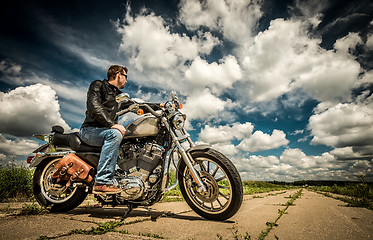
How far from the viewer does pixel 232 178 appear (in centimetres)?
237

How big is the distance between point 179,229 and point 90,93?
231 centimetres

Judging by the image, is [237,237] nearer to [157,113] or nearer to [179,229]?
[179,229]

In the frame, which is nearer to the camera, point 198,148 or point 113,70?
point 198,148

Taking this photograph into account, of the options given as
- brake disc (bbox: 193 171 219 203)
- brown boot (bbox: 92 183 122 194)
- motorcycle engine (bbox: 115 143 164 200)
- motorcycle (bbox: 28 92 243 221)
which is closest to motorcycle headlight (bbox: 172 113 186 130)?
motorcycle (bbox: 28 92 243 221)

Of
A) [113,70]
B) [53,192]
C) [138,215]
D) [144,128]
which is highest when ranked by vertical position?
[113,70]

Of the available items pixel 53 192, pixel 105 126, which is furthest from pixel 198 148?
pixel 53 192

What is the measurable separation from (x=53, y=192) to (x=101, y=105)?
1703mm

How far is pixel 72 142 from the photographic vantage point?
2.96 metres

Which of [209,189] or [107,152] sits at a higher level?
[107,152]

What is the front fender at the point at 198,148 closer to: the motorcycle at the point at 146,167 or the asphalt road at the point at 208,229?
the motorcycle at the point at 146,167

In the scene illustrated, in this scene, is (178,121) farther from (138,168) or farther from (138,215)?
(138,215)

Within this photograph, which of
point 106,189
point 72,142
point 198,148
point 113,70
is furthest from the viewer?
point 113,70

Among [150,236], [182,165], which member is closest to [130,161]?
[182,165]

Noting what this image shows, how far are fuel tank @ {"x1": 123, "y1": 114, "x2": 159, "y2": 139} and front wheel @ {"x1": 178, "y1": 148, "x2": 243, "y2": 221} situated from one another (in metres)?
0.67
